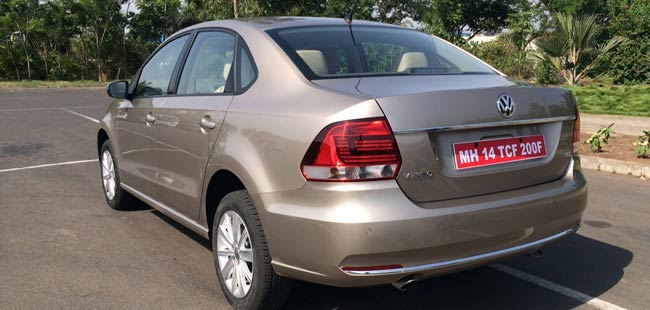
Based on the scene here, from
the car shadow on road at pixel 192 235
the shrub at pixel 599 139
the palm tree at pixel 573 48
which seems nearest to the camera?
the car shadow on road at pixel 192 235

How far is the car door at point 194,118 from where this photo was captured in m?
3.58

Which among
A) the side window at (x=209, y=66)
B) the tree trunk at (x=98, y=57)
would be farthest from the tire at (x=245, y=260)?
the tree trunk at (x=98, y=57)

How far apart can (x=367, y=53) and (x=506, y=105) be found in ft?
3.25

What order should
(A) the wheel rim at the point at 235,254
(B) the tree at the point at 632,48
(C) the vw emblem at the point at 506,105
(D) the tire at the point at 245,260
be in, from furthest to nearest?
(B) the tree at the point at 632,48
(A) the wheel rim at the point at 235,254
(D) the tire at the point at 245,260
(C) the vw emblem at the point at 506,105

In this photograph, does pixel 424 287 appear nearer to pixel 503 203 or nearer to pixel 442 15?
pixel 503 203

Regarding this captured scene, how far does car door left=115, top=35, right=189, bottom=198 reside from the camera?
14.4ft

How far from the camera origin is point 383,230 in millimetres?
2666

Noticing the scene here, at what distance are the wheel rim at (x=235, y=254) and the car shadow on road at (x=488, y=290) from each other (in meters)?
0.31

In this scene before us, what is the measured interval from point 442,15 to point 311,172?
99.4 ft

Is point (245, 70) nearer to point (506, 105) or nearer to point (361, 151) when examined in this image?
point (361, 151)

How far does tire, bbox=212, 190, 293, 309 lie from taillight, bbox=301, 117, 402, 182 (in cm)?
63

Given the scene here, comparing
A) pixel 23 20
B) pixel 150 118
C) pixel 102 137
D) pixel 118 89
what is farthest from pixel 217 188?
pixel 23 20

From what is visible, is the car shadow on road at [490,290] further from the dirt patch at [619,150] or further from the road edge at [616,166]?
the dirt patch at [619,150]

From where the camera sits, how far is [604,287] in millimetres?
3764
